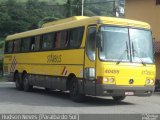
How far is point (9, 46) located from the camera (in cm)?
2845

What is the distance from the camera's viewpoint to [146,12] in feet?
102

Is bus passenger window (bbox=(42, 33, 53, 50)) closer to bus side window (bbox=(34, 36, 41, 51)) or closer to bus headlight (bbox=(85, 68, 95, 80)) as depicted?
bus side window (bbox=(34, 36, 41, 51))

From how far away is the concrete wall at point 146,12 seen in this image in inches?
1181

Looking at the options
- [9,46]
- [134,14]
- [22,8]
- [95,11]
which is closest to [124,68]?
[9,46]

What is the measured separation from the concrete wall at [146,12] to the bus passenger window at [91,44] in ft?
42.3

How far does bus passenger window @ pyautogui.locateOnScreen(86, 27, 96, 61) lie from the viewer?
17.2 meters

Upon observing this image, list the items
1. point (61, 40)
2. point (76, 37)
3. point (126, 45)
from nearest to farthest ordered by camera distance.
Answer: point (126, 45) → point (76, 37) → point (61, 40)

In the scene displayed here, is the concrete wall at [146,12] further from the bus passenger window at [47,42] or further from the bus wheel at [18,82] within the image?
the bus passenger window at [47,42]

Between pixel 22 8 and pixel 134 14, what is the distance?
81309mm

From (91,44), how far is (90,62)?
70cm

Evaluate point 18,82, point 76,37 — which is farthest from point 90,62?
point 18,82

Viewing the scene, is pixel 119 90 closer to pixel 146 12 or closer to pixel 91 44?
pixel 91 44

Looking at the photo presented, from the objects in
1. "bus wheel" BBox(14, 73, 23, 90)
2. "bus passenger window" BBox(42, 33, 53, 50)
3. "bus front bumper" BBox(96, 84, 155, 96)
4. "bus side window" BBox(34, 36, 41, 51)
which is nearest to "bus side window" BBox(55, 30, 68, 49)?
A: "bus passenger window" BBox(42, 33, 53, 50)

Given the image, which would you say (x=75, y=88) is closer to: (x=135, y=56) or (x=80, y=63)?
(x=80, y=63)
